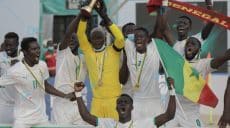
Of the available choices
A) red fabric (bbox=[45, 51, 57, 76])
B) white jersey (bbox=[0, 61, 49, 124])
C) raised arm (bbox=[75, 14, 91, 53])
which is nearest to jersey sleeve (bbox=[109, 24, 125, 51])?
raised arm (bbox=[75, 14, 91, 53])

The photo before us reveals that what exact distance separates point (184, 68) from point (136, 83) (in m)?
0.59

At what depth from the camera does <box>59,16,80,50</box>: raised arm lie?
6730 mm

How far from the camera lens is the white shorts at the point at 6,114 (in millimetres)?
7156

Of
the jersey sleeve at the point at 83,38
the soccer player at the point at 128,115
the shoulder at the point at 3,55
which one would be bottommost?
the soccer player at the point at 128,115

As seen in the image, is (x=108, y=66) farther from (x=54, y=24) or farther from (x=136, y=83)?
(x=54, y=24)

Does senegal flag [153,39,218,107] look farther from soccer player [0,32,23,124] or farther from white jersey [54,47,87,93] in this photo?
soccer player [0,32,23,124]

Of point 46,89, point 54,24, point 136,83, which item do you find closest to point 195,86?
point 136,83

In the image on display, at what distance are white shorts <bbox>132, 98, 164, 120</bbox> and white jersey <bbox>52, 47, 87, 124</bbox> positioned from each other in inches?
32.7

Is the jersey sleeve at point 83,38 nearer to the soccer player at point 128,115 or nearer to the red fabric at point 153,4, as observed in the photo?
the red fabric at point 153,4

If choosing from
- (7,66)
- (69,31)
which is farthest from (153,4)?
(7,66)

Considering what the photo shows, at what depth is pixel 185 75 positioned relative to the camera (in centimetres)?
643

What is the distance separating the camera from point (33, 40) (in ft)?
21.6

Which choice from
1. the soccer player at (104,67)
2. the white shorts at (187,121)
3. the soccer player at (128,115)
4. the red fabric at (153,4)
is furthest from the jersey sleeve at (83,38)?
the white shorts at (187,121)

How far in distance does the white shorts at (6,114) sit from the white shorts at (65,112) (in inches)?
21.5
